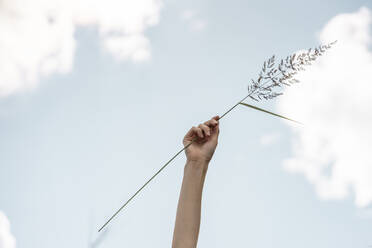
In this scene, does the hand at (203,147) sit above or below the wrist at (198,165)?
above

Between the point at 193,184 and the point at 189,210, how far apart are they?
243 mm

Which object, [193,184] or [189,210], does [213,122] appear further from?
[189,210]

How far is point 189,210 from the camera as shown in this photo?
9.47ft

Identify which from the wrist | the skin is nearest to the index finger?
the skin

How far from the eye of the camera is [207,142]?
337cm

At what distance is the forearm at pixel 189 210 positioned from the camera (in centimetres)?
279

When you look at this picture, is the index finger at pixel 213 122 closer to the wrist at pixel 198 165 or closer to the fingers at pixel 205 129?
the fingers at pixel 205 129

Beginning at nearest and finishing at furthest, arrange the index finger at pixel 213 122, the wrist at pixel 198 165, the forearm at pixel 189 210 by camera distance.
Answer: the forearm at pixel 189 210 < the index finger at pixel 213 122 < the wrist at pixel 198 165

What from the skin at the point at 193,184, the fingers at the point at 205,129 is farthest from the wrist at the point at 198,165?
the fingers at the point at 205,129

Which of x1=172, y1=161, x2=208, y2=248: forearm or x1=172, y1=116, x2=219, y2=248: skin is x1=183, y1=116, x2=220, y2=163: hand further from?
x1=172, y1=161, x2=208, y2=248: forearm

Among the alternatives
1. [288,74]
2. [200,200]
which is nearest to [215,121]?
[200,200]

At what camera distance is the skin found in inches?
111

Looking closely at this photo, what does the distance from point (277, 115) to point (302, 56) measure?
427mm

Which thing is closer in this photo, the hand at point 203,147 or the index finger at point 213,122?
the index finger at point 213,122
